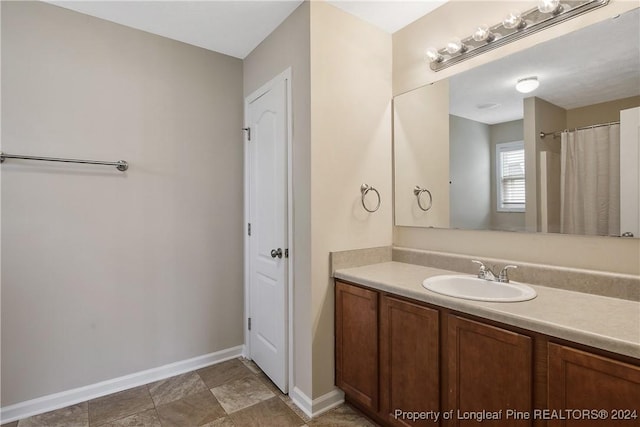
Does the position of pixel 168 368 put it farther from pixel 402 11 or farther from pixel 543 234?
pixel 402 11

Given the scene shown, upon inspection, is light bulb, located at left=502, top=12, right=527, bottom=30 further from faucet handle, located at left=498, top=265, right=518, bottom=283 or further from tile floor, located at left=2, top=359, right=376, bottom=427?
tile floor, located at left=2, top=359, right=376, bottom=427

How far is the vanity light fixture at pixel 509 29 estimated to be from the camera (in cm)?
145

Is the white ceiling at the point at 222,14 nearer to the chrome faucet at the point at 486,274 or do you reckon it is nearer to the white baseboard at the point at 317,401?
the chrome faucet at the point at 486,274

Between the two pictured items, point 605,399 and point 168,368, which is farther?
point 168,368

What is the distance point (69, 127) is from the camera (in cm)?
198

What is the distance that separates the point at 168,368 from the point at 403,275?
1.83 meters

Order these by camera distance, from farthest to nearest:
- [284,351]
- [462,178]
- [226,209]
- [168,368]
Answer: [226,209], [168,368], [284,351], [462,178]

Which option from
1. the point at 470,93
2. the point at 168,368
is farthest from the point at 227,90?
the point at 168,368

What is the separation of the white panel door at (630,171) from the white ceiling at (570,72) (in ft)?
0.37

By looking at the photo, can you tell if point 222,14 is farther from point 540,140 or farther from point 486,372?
point 486,372

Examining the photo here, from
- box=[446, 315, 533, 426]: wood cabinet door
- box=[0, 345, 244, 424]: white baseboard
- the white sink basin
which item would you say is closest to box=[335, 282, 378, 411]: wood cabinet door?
the white sink basin

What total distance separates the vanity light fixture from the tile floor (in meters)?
2.16

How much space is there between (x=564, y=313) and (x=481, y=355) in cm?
33

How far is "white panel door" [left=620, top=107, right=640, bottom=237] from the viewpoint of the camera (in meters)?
1.30
